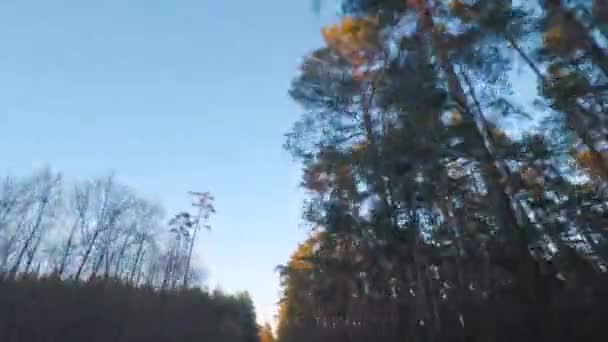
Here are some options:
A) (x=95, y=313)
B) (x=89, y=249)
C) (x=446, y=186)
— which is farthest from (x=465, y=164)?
(x=89, y=249)

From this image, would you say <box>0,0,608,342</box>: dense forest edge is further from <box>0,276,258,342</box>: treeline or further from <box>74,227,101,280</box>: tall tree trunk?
<box>74,227,101,280</box>: tall tree trunk

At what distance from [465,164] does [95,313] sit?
1126 centimetres

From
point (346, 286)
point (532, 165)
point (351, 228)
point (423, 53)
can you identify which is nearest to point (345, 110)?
point (423, 53)

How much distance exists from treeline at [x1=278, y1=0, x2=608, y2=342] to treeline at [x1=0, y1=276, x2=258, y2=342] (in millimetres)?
6217

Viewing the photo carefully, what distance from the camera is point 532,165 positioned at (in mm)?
10383

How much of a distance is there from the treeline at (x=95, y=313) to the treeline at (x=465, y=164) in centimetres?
622

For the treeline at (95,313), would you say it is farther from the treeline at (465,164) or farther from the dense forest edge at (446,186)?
the treeline at (465,164)

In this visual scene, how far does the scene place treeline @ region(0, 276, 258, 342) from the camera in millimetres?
8961

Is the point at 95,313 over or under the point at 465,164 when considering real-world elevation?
under

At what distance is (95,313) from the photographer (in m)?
10.8

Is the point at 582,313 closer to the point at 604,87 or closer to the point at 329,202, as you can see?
the point at 604,87

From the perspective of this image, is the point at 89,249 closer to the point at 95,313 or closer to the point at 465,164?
the point at 95,313

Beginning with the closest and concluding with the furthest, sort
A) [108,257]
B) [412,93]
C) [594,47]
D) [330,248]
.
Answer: [594,47] → [412,93] → [330,248] → [108,257]

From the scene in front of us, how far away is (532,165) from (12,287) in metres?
14.0
